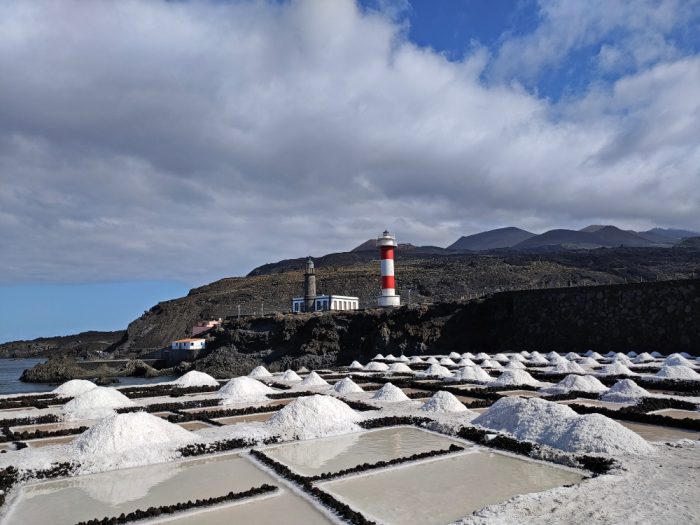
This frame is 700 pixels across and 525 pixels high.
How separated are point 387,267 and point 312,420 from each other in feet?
118

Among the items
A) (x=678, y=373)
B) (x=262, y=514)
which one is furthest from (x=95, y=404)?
(x=678, y=373)

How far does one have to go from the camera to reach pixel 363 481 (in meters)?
8.45

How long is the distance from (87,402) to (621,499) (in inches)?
607

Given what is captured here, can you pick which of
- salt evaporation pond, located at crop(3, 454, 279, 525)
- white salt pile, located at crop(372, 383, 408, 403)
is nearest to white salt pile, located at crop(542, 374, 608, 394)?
white salt pile, located at crop(372, 383, 408, 403)

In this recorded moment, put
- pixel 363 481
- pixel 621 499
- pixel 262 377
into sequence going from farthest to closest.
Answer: pixel 262 377
pixel 363 481
pixel 621 499

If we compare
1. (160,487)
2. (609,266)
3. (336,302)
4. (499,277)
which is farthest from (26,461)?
(609,266)

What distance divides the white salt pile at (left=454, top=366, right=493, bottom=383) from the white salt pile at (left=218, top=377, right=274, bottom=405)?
8.41 meters

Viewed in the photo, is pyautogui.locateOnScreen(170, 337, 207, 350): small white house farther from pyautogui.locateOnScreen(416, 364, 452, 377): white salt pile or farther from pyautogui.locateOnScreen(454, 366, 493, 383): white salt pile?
pyautogui.locateOnScreen(454, 366, 493, 383): white salt pile

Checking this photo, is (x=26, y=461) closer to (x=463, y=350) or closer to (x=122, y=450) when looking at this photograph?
(x=122, y=450)

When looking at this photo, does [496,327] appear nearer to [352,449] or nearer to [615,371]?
[615,371]

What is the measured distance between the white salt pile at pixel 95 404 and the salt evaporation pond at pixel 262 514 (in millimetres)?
10200

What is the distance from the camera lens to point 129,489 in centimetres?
848

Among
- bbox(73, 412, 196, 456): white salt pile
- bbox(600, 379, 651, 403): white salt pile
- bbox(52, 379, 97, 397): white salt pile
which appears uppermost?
bbox(52, 379, 97, 397): white salt pile

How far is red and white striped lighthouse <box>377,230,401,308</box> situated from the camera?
47.4 meters
